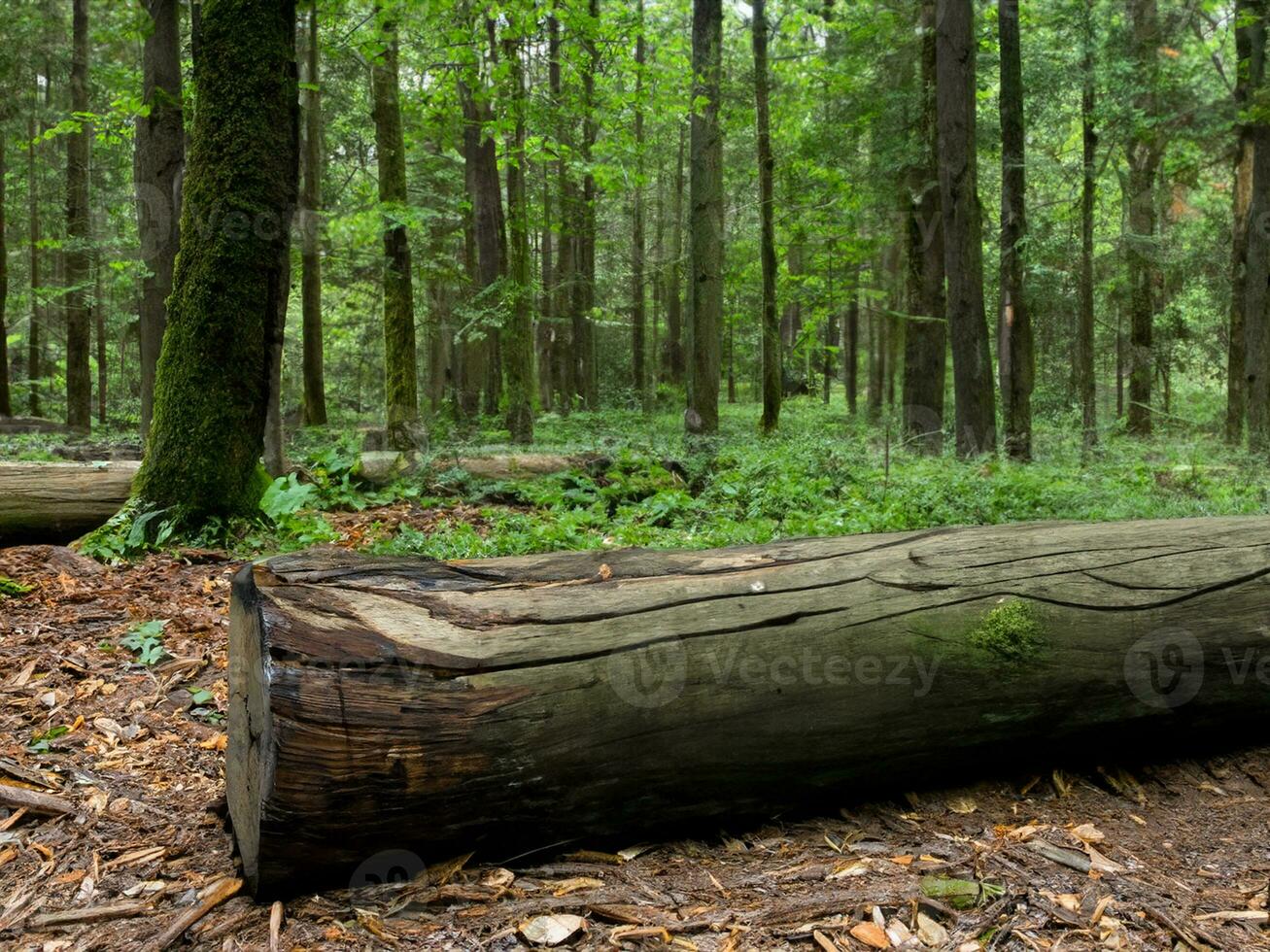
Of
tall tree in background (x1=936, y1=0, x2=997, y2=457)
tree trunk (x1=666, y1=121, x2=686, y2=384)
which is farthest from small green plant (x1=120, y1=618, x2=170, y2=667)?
tree trunk (x1=666, y1=121, x2=686, y2=384)

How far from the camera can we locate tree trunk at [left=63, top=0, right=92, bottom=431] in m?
16.6

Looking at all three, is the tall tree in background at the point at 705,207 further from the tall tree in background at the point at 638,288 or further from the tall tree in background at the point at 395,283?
the tall tree in background at the point at 638,288

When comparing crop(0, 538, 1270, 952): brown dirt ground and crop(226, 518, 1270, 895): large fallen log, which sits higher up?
crop(226, 518, 1270, 895): large fallen log

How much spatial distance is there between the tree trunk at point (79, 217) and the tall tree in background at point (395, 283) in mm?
9337

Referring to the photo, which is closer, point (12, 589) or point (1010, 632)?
point (1010, 632)

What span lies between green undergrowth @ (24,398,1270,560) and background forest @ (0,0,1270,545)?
5.0 inches

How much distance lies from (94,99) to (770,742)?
22.6 m

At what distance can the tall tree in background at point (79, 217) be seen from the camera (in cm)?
1659

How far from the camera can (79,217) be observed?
1781 cm

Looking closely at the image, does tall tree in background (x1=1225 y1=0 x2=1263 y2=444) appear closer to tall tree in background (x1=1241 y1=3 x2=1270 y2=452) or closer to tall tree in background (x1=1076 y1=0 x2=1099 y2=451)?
tall tree in background (x1=1241 y1=3 x2=1270 y2=452)

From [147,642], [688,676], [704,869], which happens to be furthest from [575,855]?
[147,642]

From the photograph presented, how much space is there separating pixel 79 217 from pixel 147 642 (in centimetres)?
1760

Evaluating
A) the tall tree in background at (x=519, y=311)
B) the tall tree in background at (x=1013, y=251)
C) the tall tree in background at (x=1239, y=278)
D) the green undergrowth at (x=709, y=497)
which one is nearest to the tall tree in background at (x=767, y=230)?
the green undergrowth at (x=709, y=497)

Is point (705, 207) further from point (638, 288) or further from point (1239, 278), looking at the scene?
point (638, 288)
